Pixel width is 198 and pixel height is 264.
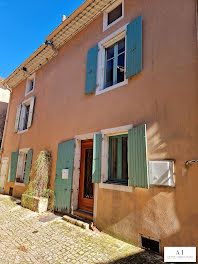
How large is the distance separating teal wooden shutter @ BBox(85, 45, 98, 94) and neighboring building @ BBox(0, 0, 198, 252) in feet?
0.11

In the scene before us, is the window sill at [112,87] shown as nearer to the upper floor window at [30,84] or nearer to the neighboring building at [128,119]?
the neighboring building at [128,119]

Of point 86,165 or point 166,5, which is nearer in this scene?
point 166,5

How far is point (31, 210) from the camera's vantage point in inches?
215

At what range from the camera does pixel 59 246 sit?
3.19 m

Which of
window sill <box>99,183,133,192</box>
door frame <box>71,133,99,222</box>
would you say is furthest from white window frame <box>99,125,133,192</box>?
door frame <box>71,133,99,222</box>

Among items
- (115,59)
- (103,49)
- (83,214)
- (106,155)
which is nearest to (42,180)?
(83,214)

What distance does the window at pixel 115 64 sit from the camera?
473cm

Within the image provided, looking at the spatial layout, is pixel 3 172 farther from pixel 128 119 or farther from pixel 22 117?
pixel 128 119

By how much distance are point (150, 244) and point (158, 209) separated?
0.68 m

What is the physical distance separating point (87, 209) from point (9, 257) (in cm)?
225

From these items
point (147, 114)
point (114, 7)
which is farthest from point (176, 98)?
point (114, 7)

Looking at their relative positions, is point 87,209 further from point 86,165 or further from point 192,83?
point 192,83

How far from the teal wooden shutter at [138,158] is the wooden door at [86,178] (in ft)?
5.47

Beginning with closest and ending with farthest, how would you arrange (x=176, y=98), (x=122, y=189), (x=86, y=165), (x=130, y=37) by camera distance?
(x=176, y=98) → (x=122, y=189) → (x=130, y=37) → (x=86, y=165)
